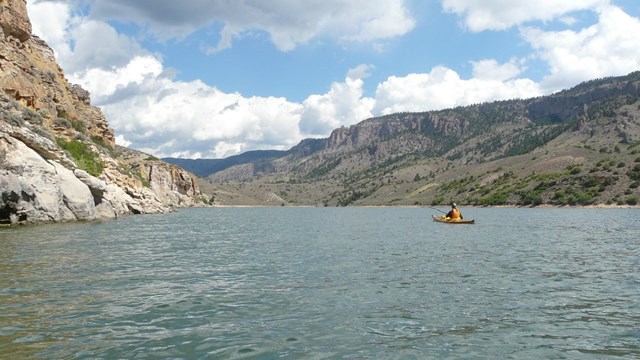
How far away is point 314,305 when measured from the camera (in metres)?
15.4

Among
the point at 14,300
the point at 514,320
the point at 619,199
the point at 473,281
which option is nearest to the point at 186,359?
the point at 14,300

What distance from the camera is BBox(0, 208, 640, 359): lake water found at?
11.1 meters

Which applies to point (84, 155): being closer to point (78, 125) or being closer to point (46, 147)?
point (78, 125)

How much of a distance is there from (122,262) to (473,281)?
1678 cm

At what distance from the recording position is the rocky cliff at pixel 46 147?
42.0 meters

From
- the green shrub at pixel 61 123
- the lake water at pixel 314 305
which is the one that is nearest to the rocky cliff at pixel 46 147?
the green shrub at pixel 61 123

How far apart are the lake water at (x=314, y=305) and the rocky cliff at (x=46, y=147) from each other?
16374mm

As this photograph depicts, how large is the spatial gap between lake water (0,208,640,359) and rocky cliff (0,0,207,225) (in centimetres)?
1637

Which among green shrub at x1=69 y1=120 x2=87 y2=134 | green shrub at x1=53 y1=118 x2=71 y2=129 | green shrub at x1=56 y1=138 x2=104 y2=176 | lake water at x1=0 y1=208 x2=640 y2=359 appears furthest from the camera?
green shrub at x1=69 y1=120 x2=87 y2=134

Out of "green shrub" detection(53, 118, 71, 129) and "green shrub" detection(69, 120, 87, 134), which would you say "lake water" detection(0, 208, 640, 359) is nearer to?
"green shrub" detection(53, 118, 71, 129)

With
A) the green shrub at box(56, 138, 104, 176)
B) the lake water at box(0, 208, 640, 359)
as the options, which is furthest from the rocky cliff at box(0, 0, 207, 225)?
the lake water at box(0, 208, 640, 359)

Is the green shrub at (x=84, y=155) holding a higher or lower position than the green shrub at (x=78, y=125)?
lower

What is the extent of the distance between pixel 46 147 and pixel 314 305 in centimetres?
4229

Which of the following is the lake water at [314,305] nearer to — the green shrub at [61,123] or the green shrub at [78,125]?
the green shrub at [61,123]
